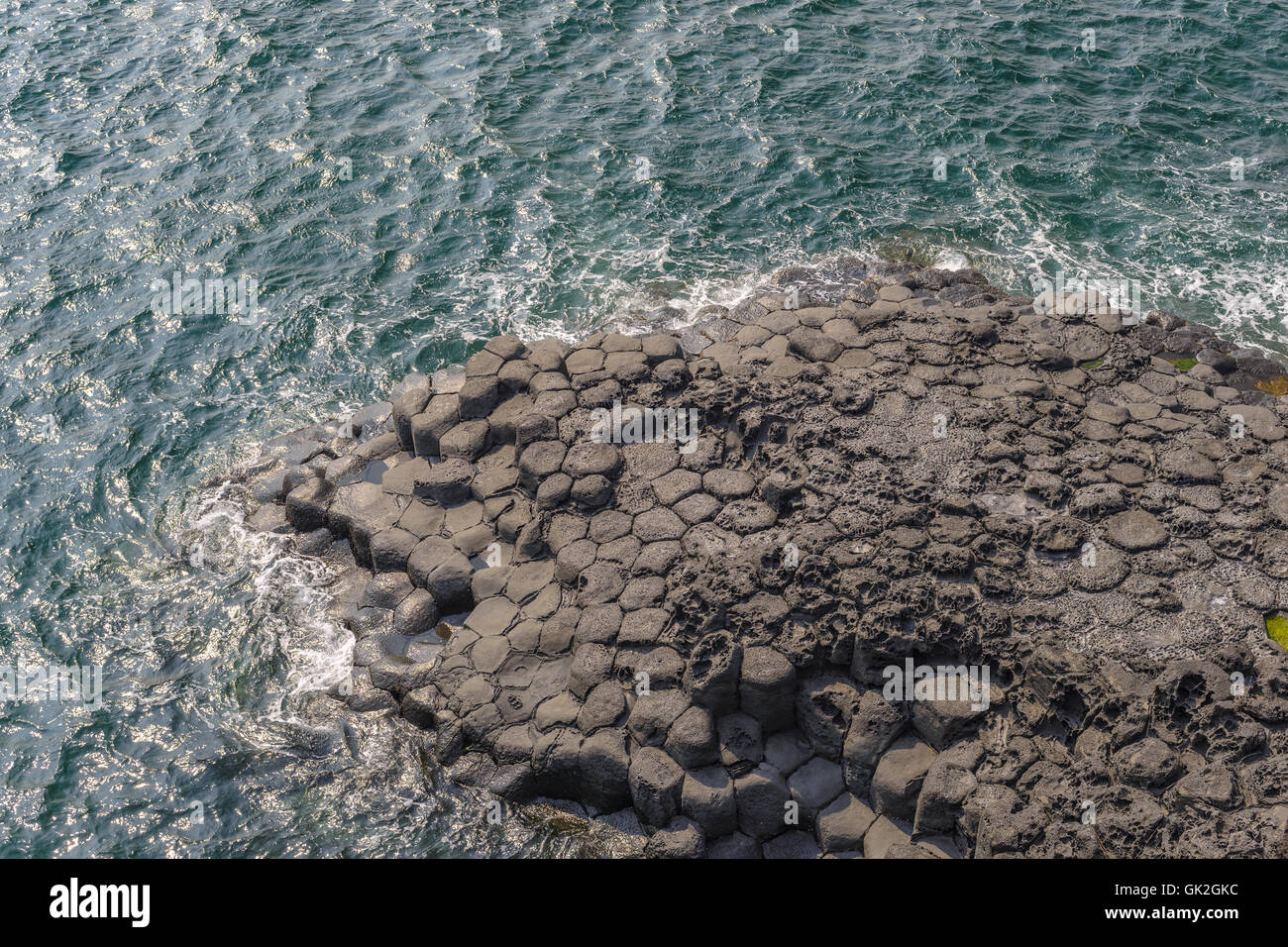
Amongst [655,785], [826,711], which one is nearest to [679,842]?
[655,785]

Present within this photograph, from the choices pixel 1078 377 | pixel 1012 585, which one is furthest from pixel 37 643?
pixel 1078 377

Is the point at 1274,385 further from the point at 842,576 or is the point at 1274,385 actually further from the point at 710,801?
the point at 710,801

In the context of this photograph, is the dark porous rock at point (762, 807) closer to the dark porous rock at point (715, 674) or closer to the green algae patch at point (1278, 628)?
the dark porous rock at point (715, 674)

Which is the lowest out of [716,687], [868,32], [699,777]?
[699,777]

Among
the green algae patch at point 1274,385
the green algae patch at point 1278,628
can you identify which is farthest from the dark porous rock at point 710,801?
the green algae patch at point 1274,385

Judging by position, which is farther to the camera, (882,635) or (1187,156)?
(1187,156)

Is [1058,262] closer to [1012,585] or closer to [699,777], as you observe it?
[1012,585]
